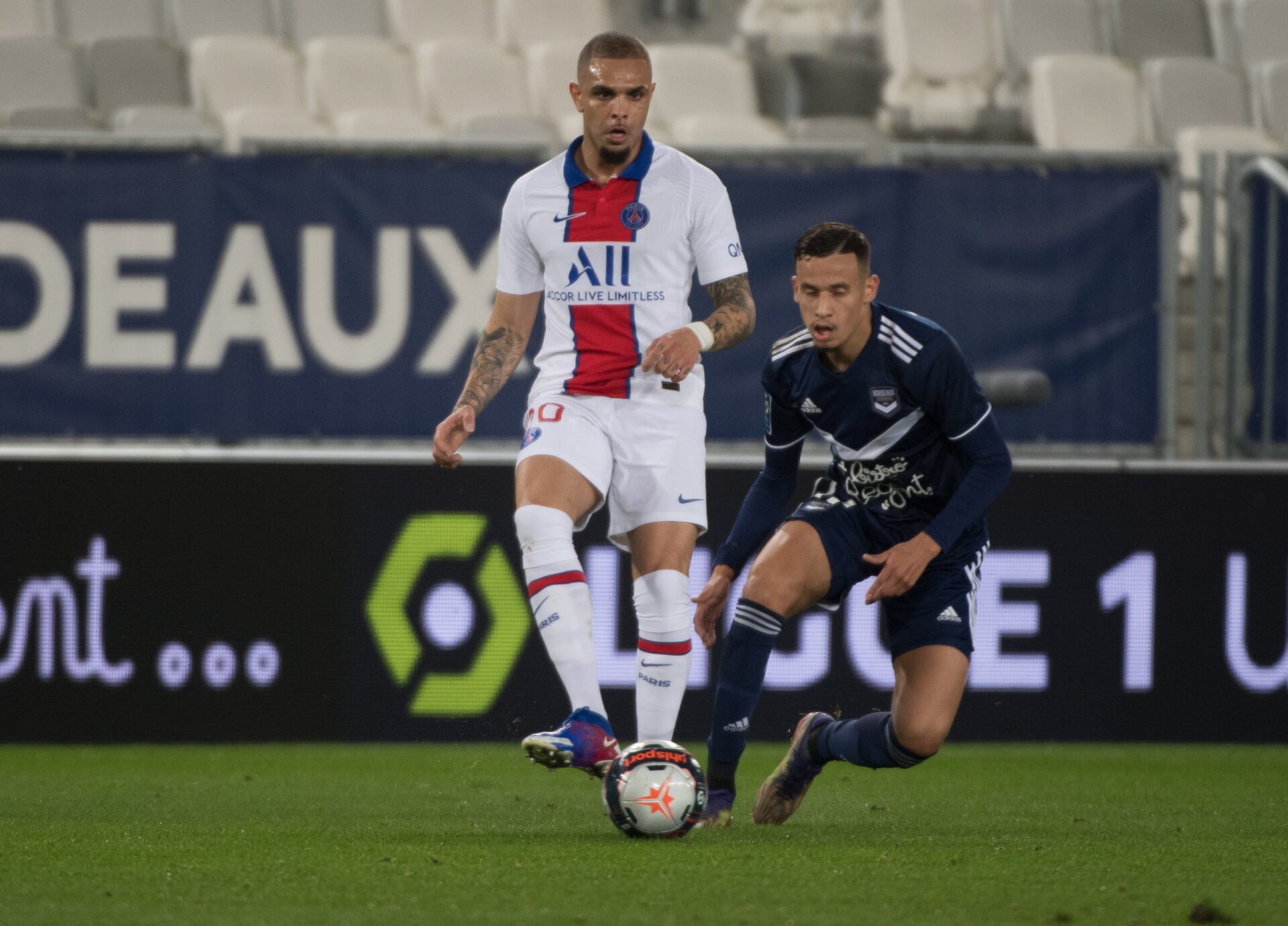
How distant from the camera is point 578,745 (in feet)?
15.4

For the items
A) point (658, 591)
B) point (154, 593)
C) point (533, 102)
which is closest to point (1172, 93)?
point (533, 102)

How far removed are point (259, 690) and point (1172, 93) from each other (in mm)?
7721

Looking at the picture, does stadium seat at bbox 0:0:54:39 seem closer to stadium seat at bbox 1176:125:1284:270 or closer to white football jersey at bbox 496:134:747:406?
stadium seat at bbox 1176:125:1284:270

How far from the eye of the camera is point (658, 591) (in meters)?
5.22

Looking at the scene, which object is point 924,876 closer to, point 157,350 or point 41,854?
point 41,854

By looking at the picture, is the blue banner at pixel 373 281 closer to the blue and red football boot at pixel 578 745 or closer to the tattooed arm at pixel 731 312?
the tattooed arm at pixel 731 312

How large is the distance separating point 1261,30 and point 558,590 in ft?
34.4

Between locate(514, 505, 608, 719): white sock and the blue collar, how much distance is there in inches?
37.6

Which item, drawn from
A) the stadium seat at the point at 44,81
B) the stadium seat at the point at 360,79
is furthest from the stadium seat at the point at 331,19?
the stadium seat at the point at 44,81

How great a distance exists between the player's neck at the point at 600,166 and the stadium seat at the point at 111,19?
8.21 m

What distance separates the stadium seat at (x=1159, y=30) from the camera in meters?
13.7

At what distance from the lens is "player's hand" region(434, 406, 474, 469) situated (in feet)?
16.6

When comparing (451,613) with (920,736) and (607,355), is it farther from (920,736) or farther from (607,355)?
(920,736)

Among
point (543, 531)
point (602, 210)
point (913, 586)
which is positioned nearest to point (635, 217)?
point (602, 210)
